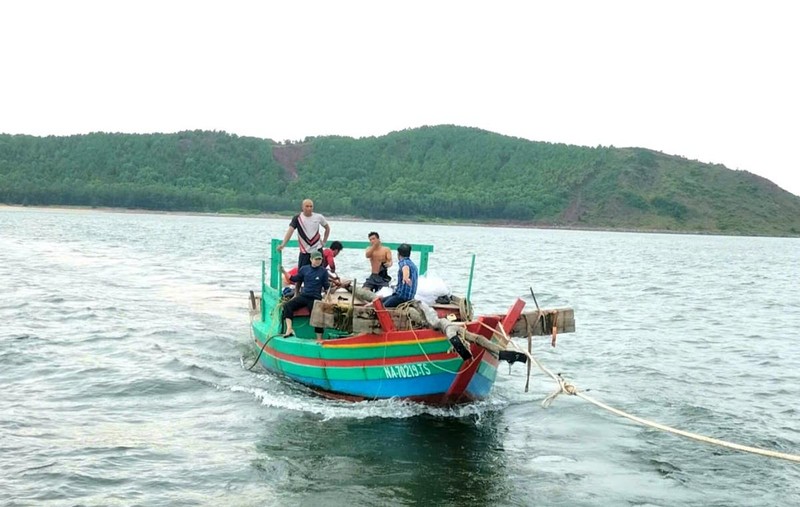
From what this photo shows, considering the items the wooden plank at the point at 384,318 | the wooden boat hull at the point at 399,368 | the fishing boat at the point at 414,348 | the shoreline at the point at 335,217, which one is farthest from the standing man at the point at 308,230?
the shoreline at the point at 335,217

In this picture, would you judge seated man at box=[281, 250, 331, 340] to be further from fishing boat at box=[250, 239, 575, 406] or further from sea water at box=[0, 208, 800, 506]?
sea water at box=[0, 208, 800, 506]

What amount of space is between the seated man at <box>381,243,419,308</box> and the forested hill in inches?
5266

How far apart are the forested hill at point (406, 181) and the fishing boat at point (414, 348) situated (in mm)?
133476

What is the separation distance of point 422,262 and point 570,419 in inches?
182

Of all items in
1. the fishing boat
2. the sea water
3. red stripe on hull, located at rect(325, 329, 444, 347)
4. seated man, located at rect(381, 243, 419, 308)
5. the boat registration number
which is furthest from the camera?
seated man, located at rect(381, 243, 419, 308)

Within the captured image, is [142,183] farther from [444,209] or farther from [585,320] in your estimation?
[585,320]

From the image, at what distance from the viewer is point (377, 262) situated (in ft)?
47.1

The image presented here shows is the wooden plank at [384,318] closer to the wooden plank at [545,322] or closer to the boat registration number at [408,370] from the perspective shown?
the boat registration number at [408,370]

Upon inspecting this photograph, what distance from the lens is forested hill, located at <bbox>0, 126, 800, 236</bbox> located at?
148 meters

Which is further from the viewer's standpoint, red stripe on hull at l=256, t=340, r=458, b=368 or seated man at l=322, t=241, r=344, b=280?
seated man at l=322, t=241, r=344, b=280

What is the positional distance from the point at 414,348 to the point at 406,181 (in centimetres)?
15698

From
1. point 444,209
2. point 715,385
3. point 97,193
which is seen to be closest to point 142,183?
point 97,193

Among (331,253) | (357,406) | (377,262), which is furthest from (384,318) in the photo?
(331,253)

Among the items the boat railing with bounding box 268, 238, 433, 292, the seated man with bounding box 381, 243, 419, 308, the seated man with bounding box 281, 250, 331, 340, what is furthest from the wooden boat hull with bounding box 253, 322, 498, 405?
the boat railing with bounding box 268, 238, 433, 292
